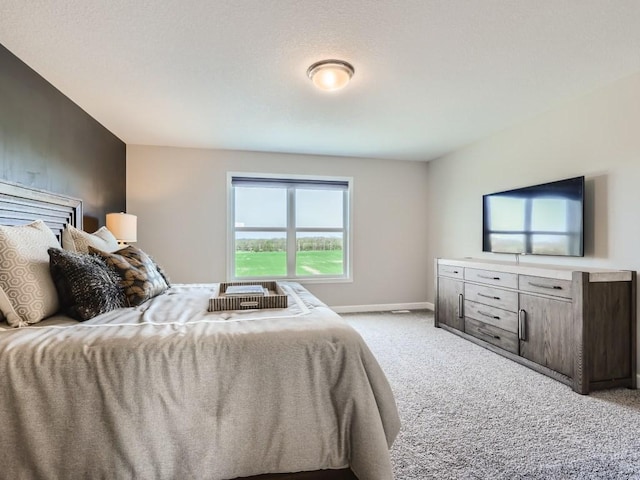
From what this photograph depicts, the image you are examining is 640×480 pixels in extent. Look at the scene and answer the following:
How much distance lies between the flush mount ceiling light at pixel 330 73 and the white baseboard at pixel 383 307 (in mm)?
3328

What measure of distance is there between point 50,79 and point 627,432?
4.56m

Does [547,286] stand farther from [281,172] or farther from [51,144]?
[51,144]

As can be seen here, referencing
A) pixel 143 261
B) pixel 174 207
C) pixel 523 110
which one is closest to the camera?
pixel 143 261

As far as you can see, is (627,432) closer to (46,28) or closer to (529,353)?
(529,353)

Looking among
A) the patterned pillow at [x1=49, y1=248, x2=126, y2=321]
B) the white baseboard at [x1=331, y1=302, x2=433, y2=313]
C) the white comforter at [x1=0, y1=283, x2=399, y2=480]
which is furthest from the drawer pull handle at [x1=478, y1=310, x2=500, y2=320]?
the patterned pillow at [x1=49, y1=248, x2=126, y2=321]

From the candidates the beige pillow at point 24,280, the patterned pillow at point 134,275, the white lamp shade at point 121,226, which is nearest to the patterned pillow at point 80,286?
the beige pillow at point 24,280

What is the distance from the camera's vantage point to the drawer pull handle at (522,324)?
2947 millimetres

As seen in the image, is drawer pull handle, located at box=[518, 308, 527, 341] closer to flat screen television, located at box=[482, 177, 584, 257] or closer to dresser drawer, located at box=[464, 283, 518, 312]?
dresser drawer, located at box=[464, 283, 518, 312]

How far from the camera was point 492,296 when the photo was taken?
11.0ft

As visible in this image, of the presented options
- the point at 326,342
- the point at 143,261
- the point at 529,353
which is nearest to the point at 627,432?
the point at 529,353

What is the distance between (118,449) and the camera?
1.26 metres

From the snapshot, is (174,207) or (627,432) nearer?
(627,432)

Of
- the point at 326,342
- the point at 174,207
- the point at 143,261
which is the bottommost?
the point at 326,342

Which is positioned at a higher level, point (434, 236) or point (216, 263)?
point (434, 236)
